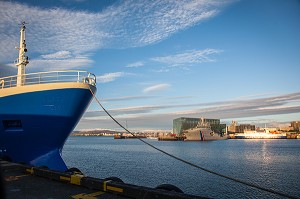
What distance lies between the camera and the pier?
228 inches

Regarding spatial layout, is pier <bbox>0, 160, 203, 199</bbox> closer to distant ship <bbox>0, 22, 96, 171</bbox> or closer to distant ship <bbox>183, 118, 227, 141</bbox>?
distant ship <bbox>0, 22, 96, 171</bbox>

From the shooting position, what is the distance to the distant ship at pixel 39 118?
13773 millimetres

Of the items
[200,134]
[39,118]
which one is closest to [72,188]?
[39,118]

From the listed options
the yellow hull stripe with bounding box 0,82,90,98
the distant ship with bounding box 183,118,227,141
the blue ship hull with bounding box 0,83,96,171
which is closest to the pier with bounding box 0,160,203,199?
the blue ship hull with bounding box 0,83,96,171

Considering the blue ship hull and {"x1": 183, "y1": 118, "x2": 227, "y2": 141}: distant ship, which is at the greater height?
the blue ship hull

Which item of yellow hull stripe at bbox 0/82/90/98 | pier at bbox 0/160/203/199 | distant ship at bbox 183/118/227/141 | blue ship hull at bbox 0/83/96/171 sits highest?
yellow hull stripe at bbox 0/82/90/98

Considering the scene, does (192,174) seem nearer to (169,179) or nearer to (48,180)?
(169,179)

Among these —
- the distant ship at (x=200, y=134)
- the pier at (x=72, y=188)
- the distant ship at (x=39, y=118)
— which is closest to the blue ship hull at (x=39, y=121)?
the distant ship at (x=39, y=118)

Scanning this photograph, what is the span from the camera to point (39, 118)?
540 inches

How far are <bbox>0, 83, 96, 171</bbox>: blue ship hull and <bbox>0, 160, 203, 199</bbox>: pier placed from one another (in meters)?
5.21

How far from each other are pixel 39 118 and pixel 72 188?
7.92 m

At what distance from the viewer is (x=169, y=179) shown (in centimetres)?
2467

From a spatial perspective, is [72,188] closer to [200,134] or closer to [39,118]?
[39,118]

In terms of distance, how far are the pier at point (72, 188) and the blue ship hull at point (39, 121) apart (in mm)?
5205
